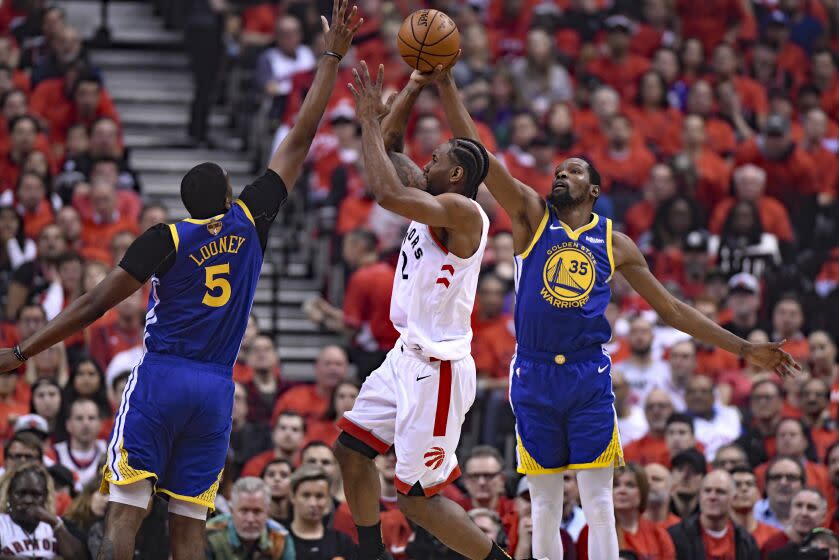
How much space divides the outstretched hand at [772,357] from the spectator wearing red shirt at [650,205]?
700 cm

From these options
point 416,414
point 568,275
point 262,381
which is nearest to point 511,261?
point 262,381

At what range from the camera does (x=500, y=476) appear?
37.0ft

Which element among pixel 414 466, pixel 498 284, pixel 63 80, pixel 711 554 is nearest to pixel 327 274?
pixel 498 284

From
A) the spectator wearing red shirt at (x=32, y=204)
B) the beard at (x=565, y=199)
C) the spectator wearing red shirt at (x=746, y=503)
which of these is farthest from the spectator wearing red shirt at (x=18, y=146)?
the spectator wearing red shirt at (x=746, y=503)

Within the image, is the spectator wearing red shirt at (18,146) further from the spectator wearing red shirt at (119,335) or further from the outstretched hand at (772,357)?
the outstretched hand at (772,357)

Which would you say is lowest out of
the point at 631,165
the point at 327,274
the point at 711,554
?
the point at 711,554

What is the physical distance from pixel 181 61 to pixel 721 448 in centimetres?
871

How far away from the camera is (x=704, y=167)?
55.6 feet

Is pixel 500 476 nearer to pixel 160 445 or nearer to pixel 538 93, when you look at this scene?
pixel 160 445

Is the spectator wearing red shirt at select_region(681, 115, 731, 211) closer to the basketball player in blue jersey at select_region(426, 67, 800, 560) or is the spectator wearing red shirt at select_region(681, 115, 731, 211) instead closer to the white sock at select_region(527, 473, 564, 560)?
the basketball player in blue jersey at select_region(426, 67, 800, 560)

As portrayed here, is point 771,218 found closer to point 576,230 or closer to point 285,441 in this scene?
point 285,441

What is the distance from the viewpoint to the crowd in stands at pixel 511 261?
11016mm

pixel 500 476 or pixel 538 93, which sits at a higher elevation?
pixel 538 93

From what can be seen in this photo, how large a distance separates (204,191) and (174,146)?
9.15 meters
